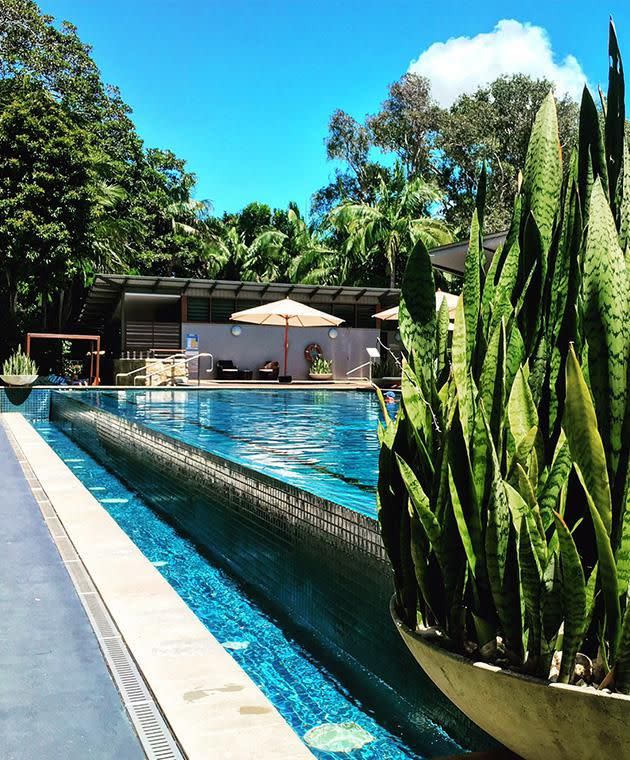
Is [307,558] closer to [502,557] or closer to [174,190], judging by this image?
[502,557]

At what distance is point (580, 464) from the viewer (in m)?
1.19

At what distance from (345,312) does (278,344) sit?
275 cm

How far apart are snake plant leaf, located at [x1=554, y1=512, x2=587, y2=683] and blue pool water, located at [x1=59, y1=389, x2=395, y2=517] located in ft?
7.05

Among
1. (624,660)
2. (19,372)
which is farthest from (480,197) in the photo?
(19,372)

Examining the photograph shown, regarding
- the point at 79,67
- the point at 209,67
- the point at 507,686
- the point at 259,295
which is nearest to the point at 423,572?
the point at 507,686

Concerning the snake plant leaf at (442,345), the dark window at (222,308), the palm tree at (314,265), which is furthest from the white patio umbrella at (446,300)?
the palm tree at (314,265)

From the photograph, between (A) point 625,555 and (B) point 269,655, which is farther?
(B) point 269,655

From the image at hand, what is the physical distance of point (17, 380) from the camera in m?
15.5

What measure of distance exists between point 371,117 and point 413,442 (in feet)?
126

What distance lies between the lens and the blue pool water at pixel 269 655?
252 centimetres

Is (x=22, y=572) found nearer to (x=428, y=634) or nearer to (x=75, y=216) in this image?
(x=428, y=634)

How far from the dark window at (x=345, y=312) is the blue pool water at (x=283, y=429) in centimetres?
811

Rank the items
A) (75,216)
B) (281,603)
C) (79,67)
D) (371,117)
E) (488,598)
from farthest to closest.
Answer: (371,117)
(79,67)
(75,216)
(281,603)
(488,598)

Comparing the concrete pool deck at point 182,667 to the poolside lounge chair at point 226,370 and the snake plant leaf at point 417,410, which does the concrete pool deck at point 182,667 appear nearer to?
the snake plant leaf at point 417,410
